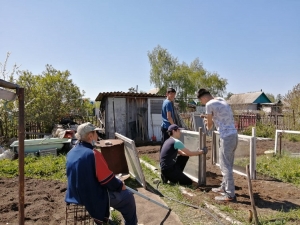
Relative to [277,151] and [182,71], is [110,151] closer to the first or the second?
[277,151]

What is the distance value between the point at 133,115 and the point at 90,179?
1036cm

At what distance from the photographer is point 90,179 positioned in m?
2.66

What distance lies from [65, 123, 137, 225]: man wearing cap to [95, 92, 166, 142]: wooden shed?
974cm

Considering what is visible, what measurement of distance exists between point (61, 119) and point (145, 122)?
4809 millimetres

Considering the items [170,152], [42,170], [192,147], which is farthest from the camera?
[42,170]

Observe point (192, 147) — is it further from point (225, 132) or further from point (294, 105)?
point (294, 105)

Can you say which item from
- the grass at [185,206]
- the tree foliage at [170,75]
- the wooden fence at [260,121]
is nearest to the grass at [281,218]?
the grass at [185,206]

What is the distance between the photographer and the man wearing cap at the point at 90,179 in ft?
8.72

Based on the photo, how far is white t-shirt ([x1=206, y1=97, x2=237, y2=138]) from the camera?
4250mm

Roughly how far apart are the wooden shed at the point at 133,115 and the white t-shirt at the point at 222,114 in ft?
28.1

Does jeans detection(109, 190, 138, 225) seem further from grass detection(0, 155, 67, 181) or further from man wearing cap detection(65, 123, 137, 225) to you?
grass detection(0, 155, 67, 181)

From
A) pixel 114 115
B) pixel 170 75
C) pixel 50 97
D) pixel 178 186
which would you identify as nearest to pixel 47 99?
pixel 50 97

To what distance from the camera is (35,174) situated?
22.4 feet

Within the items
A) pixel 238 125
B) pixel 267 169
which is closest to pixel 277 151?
pixel 267 169
